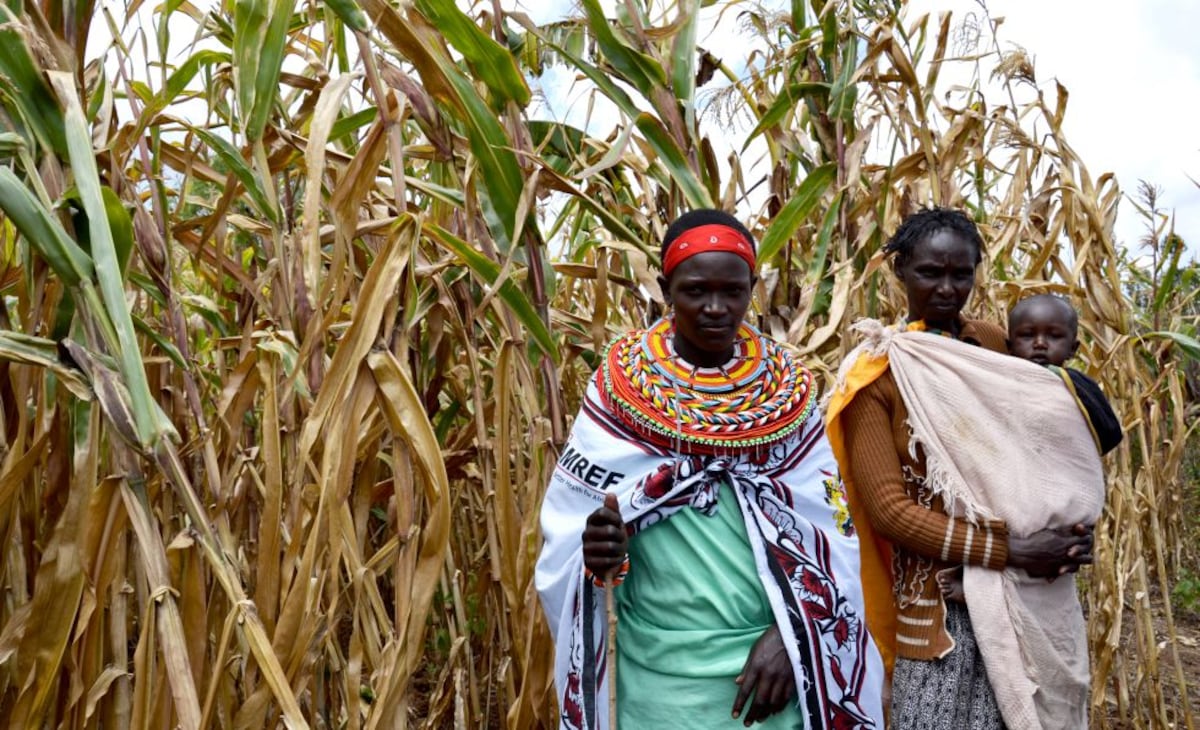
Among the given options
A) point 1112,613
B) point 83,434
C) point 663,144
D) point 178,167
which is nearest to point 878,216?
point 663,144

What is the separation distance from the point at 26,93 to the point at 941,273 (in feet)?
5.18

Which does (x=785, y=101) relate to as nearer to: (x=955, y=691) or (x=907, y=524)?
(x=907, y=524)

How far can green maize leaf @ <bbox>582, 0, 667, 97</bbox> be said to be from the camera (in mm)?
1990

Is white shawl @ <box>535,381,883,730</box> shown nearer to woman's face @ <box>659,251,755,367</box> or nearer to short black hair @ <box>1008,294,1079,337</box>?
woman's face @ <box>659,251,755,367</box>

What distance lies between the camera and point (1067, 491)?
187 cm

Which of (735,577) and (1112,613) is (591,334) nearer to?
(735,577)

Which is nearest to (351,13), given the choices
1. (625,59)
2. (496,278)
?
(496,278)

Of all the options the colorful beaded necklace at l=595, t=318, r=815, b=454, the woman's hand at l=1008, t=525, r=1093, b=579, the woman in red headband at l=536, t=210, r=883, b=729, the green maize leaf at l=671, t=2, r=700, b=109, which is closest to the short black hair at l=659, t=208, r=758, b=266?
the woman in red headband at l=536, t=210, r=883, b=729

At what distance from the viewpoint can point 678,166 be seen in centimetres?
208

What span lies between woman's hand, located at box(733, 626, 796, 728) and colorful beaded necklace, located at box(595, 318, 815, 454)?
316 millimetres

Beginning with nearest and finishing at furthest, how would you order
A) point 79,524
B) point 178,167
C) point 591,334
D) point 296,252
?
point 79,524 → point 296,252 → point 178,167 → point 591,334

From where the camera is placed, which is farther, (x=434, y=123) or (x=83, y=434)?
(x=434, y=123)

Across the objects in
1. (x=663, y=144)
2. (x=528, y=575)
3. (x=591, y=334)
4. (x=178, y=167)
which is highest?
(x=663, y=144)

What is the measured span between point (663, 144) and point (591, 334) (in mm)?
538
